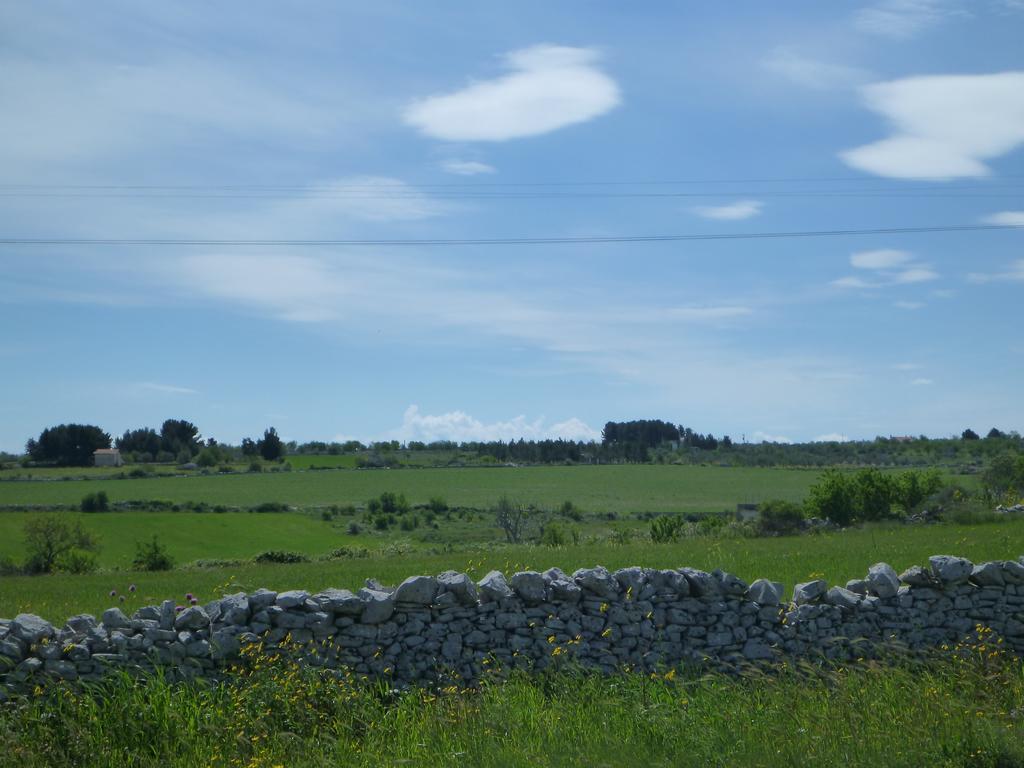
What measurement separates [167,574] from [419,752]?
2229 centimetres

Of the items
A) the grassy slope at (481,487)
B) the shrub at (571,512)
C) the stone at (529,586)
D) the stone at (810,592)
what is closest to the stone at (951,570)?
the stone at (810,592)

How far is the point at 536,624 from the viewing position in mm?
11883

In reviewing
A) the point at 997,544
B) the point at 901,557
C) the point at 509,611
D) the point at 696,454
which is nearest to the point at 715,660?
the point at 509,611

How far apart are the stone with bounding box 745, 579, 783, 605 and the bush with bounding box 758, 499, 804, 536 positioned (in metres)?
24.1

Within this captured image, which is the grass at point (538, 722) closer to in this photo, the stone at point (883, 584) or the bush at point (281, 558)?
the stone at point (883, 584)

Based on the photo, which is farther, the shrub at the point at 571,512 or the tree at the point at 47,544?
the shrub at the point at 571,512

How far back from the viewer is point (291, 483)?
86.4m

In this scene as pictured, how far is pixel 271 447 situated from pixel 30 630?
101597mm

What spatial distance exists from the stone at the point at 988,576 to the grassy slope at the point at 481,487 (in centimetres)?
5231

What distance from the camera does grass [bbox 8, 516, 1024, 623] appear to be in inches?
772

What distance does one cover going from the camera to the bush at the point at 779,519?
36.4 metres

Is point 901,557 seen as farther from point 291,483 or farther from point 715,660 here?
point 291,483

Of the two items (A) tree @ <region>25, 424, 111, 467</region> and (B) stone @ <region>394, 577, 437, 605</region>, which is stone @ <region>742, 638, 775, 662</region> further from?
(A) tree @ <region>25, 424, 111, 467</region>

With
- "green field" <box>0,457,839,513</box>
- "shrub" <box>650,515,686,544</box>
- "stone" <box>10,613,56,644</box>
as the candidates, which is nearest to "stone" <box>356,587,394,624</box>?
"stone" <box>10,613,56,644</box>
